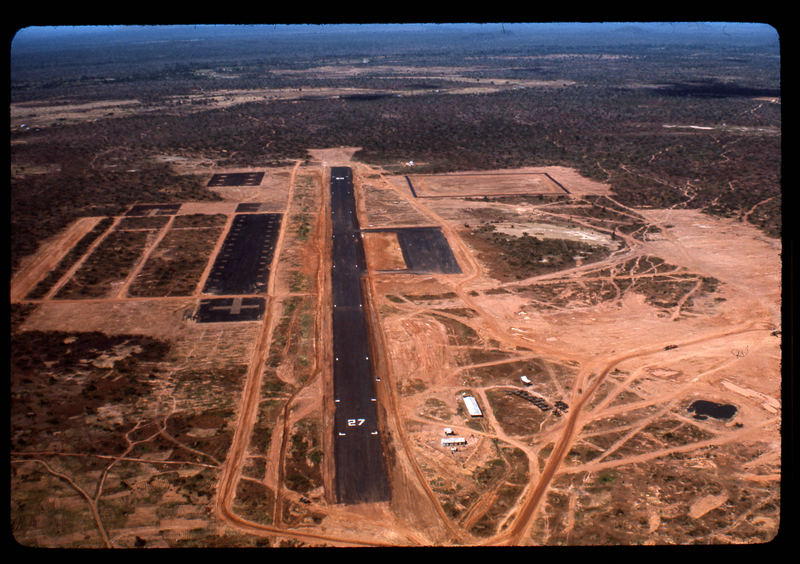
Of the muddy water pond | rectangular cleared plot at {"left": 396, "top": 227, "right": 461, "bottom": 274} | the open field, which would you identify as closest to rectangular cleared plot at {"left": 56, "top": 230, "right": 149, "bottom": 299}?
the open field

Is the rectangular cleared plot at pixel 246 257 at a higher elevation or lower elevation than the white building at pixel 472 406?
higher

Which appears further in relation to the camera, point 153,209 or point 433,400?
point 153,209

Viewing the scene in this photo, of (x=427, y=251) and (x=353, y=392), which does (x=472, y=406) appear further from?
(x=427, y=251)

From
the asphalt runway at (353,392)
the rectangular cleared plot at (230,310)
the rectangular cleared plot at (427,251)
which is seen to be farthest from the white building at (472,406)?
the rectangular cleared plot at (427,251)

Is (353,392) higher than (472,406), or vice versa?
(353,392)

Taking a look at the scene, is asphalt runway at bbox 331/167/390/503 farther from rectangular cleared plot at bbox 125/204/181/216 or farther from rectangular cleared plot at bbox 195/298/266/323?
rectangular cleared plot at bbox 125/204/181/216

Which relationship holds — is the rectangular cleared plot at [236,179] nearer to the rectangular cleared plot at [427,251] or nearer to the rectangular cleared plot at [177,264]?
the rectangular cleared plot at [177,264]

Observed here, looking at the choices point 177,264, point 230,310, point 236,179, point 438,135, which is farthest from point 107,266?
point 438,135
